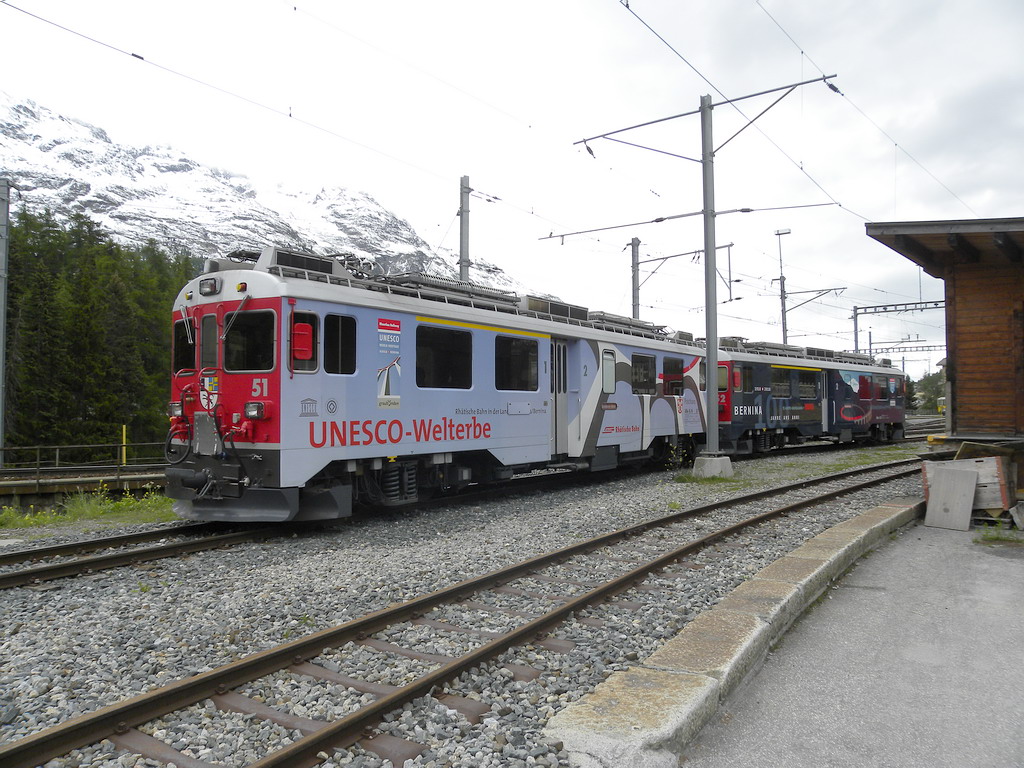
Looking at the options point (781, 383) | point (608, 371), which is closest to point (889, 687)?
point (608, 371)

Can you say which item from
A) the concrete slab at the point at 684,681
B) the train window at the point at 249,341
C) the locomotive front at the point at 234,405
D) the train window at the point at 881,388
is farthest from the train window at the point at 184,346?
the train window at the point at 881,388

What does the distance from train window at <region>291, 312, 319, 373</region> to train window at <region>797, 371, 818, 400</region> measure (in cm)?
1850

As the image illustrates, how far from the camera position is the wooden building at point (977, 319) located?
10086 mm

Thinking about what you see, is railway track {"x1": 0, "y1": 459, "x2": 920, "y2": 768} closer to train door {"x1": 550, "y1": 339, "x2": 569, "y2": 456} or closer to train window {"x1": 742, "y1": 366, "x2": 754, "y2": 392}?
train door {"x1": 550, "y1": 339, "x2": 569, "y2": 456}

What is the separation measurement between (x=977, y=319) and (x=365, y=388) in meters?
8.99

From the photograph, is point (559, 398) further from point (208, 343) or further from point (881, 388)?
point (881, 388)

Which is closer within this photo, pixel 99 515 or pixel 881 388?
pixel 99 515

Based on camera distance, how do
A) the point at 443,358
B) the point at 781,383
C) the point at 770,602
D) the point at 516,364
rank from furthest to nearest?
the point at 781,383
the point at 516,364
the point at 443,358
the point at 770,602

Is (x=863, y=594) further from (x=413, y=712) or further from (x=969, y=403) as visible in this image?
(x=969, y=403)

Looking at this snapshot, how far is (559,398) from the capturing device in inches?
502

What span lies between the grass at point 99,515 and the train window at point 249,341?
3.12m

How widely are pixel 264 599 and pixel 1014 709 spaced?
5.05 meters

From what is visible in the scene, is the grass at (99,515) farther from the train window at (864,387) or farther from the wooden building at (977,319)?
the train window at (864,387)

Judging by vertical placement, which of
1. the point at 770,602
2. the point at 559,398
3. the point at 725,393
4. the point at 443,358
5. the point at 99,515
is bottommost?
the point at 99,515
